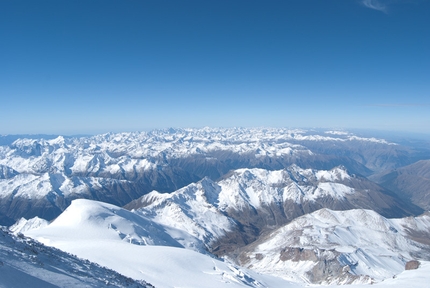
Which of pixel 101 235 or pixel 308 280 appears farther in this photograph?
pixel 308 280

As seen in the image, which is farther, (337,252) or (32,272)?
(337,252)

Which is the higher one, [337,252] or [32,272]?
[32,272]

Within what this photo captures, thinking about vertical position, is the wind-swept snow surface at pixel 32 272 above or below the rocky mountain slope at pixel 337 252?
above

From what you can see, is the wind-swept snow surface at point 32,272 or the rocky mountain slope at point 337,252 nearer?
the wind-swept snow surface at point 32,272

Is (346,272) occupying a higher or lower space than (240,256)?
higher

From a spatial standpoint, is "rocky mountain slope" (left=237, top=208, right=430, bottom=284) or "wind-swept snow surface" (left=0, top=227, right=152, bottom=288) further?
"rocky mountain slope" (left=237, top=208, right=430, bottom=284)

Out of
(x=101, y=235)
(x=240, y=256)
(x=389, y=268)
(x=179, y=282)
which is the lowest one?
(x=240, y=256)

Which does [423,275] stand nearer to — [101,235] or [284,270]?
[284,270]

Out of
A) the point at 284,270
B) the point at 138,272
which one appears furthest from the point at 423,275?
the point at 284,270

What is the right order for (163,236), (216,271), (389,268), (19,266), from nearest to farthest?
(19,266) < (216,271) < (389,268) < (163,236)

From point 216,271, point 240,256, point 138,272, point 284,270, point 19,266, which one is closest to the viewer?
point 19,266

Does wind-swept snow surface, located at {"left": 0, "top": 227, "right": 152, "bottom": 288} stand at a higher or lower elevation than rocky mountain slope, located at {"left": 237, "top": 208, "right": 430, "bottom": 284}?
higher
